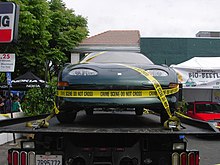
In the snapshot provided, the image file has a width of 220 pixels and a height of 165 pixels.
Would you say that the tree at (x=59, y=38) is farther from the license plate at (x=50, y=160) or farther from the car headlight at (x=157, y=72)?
the license plate at (x=50, y=160)

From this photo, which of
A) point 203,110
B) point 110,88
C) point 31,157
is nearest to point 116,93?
point 110,88

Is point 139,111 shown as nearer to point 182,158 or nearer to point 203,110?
point 182,158

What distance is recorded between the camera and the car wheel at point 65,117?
5.29 metres

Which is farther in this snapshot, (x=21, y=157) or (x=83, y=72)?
(x=83, y=72)

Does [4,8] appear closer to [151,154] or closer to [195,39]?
[151,154]

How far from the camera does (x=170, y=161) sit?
15.2 feet

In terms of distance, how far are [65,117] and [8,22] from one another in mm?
3159

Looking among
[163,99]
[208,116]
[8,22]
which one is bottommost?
[208,116]

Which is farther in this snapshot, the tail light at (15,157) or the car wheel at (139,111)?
the car wheel at (139,111)

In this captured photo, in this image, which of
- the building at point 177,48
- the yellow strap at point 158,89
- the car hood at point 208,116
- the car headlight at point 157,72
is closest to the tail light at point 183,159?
the yellow strap at point 158,89

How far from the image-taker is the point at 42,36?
1995cm

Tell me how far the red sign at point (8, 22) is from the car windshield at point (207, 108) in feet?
31.4

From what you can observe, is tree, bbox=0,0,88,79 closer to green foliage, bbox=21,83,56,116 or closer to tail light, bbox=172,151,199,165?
green foliage, bbox=21,83,56,116

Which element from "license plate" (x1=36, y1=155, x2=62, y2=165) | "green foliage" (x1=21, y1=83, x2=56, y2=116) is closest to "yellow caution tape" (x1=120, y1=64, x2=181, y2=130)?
"license plate" (x1=36, y1=155, x2=62, y2=165)
